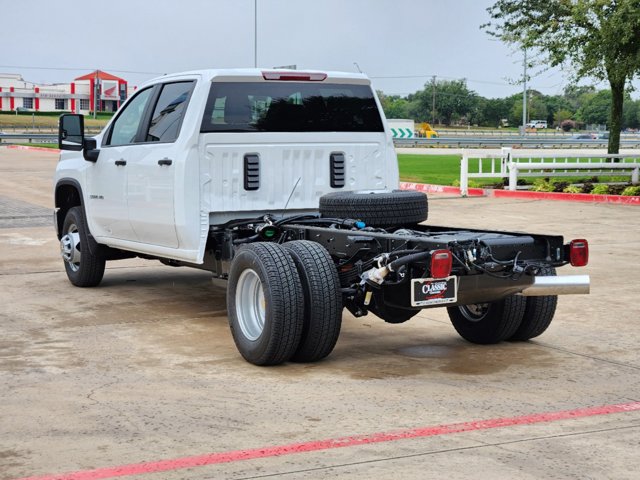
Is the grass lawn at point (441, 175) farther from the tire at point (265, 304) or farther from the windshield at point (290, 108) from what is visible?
the tire at point (265, 304)

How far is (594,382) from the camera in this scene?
267 inches

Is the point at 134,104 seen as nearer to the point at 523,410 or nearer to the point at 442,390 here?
the point at 442,390

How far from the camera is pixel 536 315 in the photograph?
25.5ft

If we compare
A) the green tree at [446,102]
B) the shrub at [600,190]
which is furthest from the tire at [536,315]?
the green tree at [446,102]

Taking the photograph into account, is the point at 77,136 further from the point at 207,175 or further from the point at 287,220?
the point at 287,220

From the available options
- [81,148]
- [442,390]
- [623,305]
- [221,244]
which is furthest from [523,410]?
[81,148]

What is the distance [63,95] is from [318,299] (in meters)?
131

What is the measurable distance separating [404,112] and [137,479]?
144m

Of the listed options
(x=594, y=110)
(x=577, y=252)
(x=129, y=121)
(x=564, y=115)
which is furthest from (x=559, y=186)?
(x=564, y=115)

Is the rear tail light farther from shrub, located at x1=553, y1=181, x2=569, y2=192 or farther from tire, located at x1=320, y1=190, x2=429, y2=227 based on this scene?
shrub, located at x1=553, y1=181, x2=569, y2=192

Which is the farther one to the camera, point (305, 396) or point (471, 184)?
point (471, 184)

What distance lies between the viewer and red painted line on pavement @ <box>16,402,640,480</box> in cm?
492

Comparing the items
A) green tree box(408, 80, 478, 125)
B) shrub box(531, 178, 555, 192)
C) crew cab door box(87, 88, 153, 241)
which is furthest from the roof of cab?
green tree box(408, 80, 478, 125)

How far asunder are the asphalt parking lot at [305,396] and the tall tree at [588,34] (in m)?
14.6
